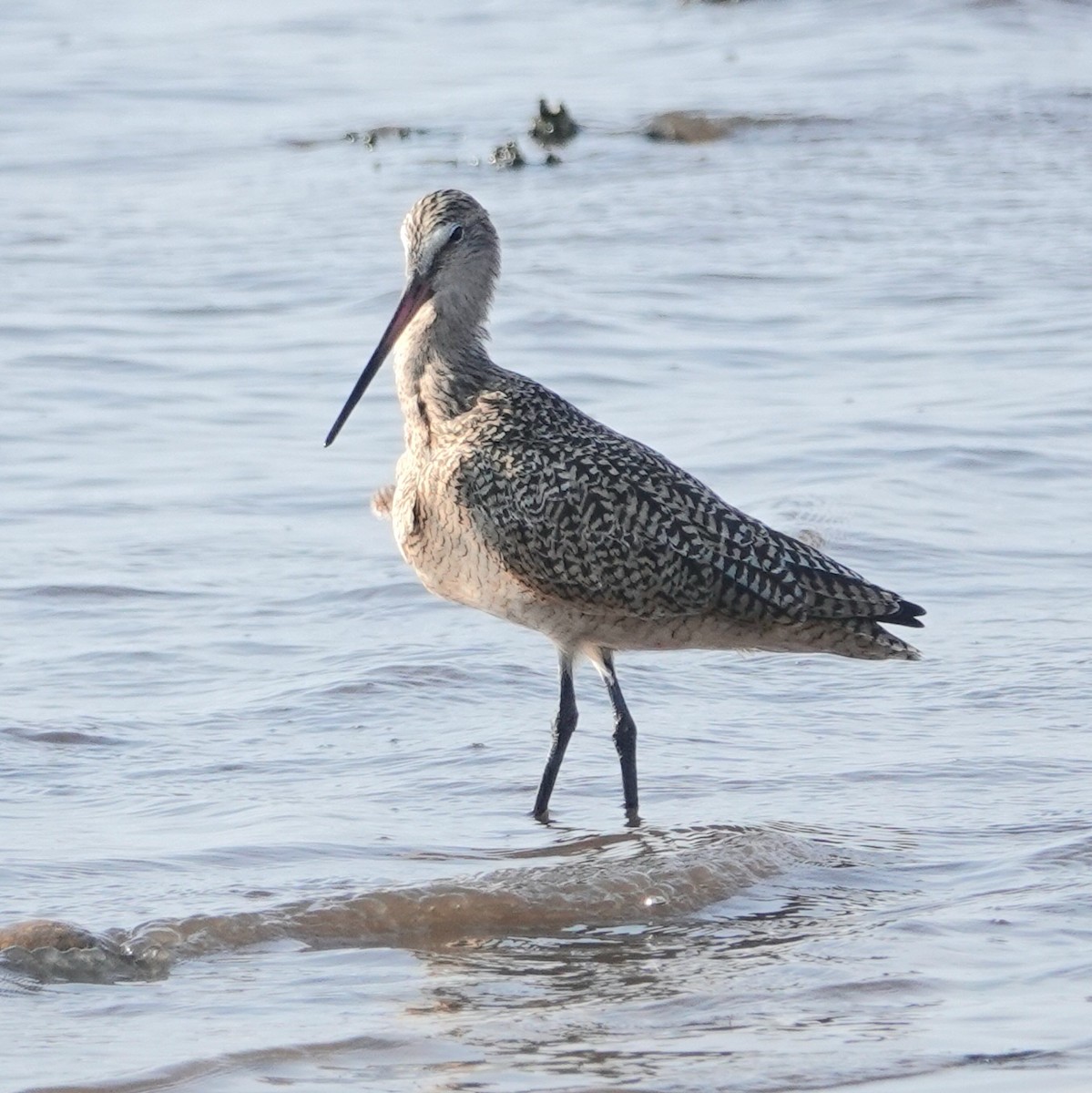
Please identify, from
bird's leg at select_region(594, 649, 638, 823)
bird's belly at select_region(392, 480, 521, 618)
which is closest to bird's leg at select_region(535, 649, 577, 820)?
bird's leg at select_region(594, 649, 638, 823)

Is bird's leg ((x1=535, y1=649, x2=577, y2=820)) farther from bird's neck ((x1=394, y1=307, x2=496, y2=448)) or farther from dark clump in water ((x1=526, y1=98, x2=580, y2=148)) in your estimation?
dark clump in water ((x1=526, y1=98, x2=580, y2=148))

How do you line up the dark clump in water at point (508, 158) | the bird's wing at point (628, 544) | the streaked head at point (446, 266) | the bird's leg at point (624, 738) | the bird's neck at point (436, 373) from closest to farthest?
the bird's wing at point (628, 544) → the bird's leg at point (624, 738) → the bird's neck at point (436, 373) → the streaked head at point (446, 266) → the dark clump in water at point (508, 158)

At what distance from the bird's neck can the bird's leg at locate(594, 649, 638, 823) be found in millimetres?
822

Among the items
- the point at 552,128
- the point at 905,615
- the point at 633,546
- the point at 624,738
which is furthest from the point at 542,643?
the point at 552,128

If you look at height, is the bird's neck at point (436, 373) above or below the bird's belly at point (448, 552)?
above

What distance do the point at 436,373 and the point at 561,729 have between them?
1084 mm

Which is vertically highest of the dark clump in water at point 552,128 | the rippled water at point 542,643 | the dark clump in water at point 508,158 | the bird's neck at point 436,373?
the dark clump in water at point 552,128

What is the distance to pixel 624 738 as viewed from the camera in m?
6.52

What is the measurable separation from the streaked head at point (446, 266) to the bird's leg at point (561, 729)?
0.97 m

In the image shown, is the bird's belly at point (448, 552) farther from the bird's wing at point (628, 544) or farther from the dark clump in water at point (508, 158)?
the dark clump in water at point (508, 158)

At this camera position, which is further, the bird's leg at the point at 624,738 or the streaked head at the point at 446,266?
the streaked head at the point at 446,266

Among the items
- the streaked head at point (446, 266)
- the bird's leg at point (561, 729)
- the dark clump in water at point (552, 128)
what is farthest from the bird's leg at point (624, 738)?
the dark clump in water at point (552, 128)

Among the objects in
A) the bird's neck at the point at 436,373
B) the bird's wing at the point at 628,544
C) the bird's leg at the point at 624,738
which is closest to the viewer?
the bird's wing at the point at 628,544

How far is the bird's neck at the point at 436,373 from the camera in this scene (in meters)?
6.65
